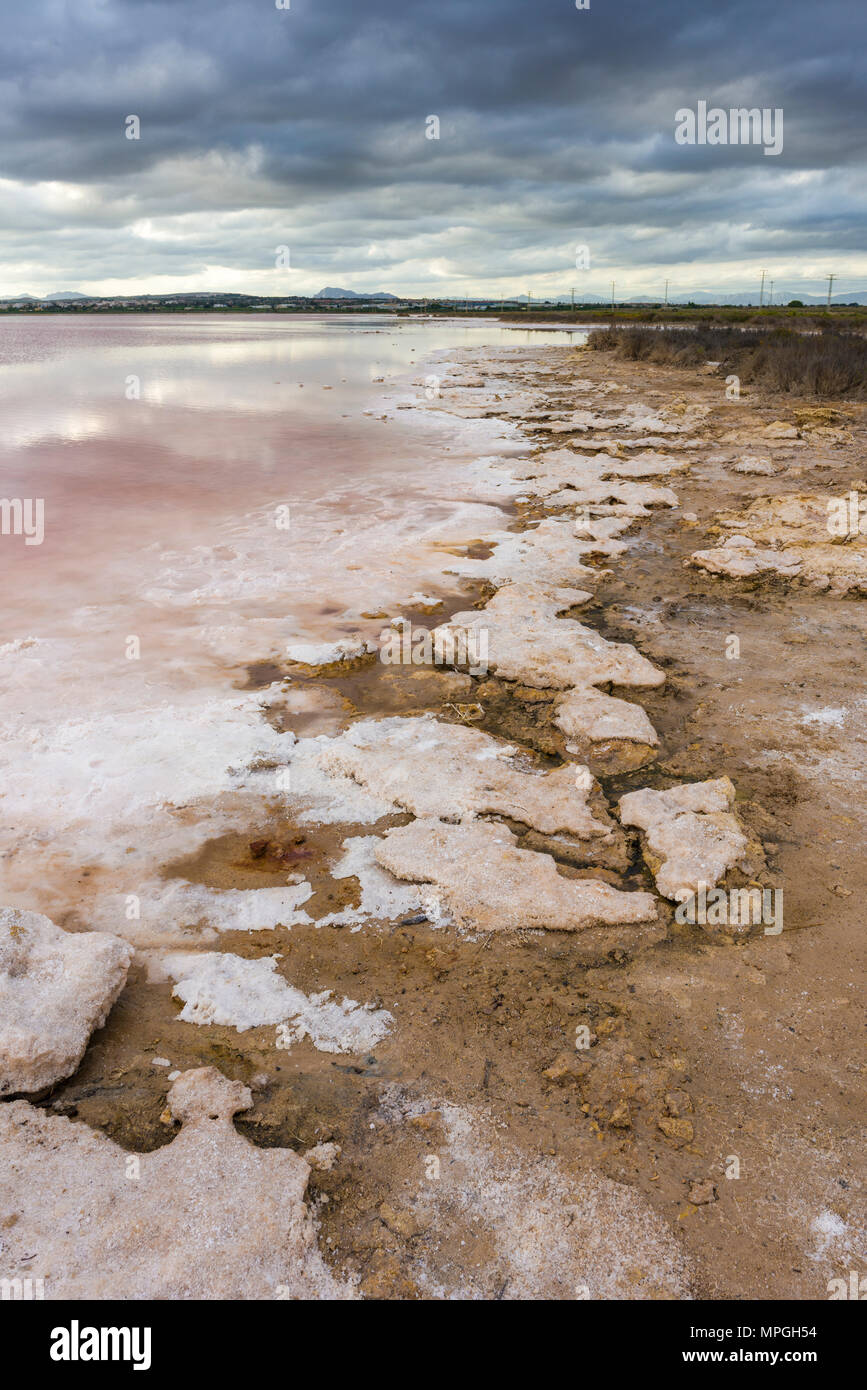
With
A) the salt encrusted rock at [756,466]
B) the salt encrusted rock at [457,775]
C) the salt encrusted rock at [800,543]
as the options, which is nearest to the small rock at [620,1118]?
the salt encrusted rock at [457,775]

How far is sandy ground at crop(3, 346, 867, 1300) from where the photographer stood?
1.96 metres

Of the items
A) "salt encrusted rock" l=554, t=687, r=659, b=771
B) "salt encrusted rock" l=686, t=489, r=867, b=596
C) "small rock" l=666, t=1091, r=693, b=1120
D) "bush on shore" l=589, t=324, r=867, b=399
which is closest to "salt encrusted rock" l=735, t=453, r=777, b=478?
"salt encrusted rock" l=686, t=489, r=867, b=596

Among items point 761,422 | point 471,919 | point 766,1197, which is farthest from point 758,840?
point 761,422

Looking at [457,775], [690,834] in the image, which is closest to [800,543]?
[690,834]

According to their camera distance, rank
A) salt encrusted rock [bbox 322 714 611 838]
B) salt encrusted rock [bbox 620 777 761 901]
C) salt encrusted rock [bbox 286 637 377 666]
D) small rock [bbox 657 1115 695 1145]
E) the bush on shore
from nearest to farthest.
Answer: small rock [bbox 657 1115 695 1145], salt encrusted rock [bbox 620 777 761 901], salt encrusted rock [bbox 322 714 611 838], salt encrusted rock [bbox 286 637 377 666], the bush on shore

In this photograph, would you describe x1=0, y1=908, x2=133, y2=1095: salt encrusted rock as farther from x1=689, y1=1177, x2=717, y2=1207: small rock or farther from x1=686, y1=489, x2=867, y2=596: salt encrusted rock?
x1=686, y1=489, x2=867, y2=596: salt encrusted rock

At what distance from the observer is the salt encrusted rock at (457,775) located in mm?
3688

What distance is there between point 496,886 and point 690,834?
98cm

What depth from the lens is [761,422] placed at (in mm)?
15352

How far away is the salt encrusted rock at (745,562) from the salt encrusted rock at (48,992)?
6.29 m

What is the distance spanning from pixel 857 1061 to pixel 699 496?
352 inches

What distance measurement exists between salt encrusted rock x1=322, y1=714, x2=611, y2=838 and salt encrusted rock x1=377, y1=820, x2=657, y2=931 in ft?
0.72

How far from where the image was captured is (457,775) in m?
3.94
